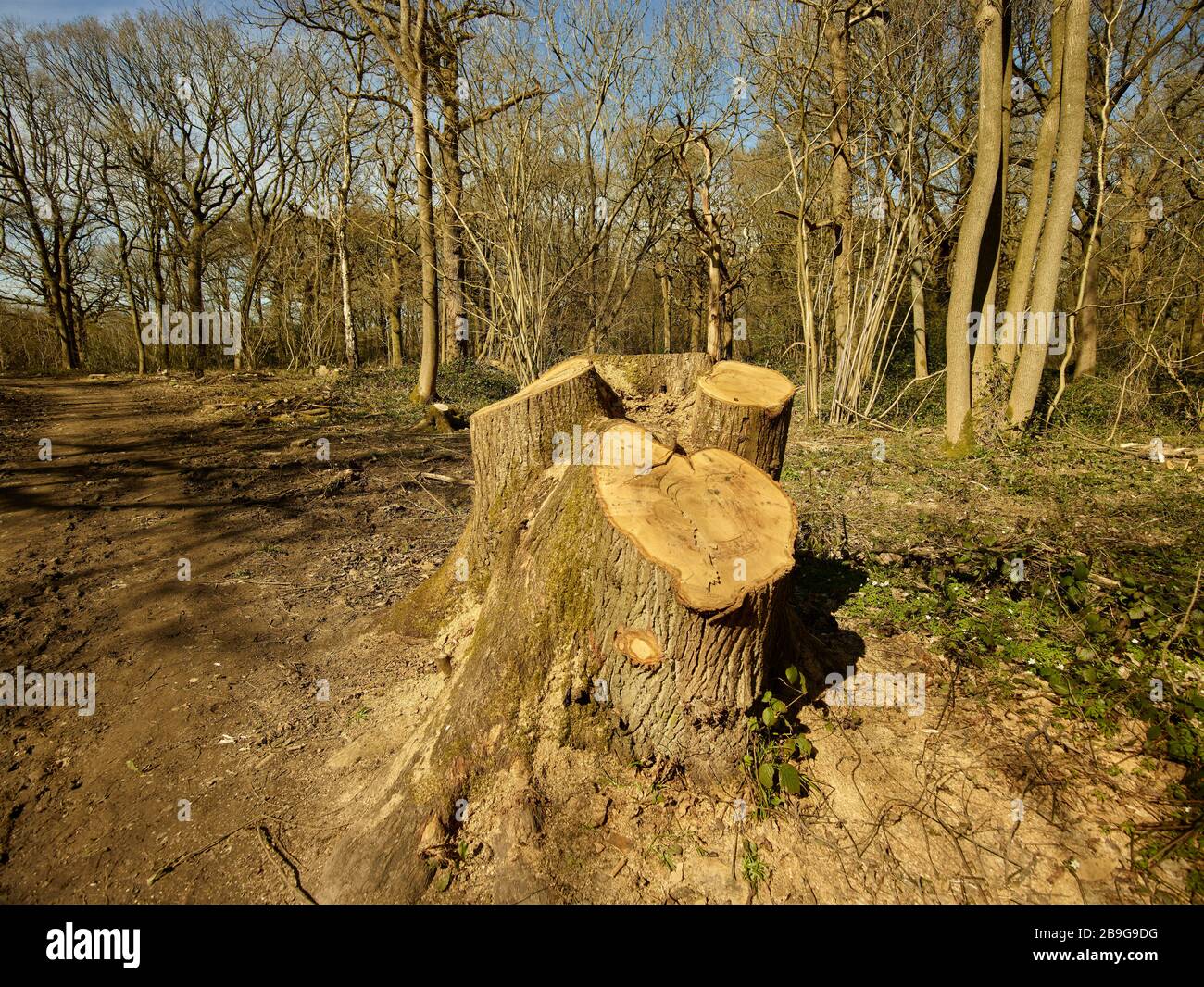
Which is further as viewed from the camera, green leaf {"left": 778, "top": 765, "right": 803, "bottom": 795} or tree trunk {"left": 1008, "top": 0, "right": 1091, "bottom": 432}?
tree trunk {"left": 1008, "top": 0, "right": 1091, "bottom": 432}

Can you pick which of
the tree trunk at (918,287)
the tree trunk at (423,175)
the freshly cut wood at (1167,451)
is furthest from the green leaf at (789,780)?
the tree trunk at (423,175)

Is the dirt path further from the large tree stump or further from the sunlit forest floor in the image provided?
the large tree stump

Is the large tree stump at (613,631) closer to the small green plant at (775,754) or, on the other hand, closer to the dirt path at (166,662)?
the small green plant at (775,754)

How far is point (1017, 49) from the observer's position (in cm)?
977

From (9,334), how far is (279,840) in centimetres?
2903

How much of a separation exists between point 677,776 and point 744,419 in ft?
5.02

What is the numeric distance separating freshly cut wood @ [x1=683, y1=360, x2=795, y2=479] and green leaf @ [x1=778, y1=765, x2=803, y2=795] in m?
1.31

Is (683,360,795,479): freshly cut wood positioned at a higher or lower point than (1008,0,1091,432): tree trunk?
lower

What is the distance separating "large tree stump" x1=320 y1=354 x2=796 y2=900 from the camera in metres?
2.09

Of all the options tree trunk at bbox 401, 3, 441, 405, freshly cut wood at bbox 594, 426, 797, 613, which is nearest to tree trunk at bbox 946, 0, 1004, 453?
freshly cut wood at bbox 594, 426, 797, 613

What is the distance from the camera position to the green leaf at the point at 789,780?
2.15m

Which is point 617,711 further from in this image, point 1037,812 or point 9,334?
point 9,334
